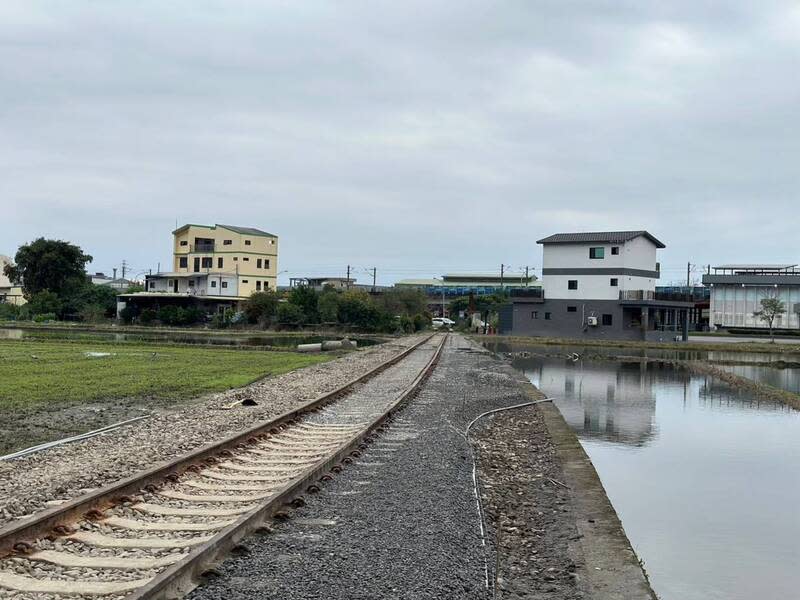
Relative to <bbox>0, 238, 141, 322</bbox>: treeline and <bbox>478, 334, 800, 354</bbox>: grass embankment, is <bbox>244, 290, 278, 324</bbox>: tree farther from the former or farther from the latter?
<bbox>478, 334, 800, 354</bbox>: grass embankment

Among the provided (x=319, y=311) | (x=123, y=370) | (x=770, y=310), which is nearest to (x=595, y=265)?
(x=770, y=310)

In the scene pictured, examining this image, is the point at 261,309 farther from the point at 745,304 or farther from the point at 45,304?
the point at 745,304

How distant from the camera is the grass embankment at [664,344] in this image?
153 feet

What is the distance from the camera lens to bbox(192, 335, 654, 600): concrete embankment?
523cm

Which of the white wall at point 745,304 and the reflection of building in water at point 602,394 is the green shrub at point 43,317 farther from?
the white wall at point 745,304

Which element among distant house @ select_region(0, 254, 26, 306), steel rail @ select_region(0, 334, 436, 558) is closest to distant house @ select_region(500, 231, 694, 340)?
steel rail @ select_region(0, 334, 436, 558)

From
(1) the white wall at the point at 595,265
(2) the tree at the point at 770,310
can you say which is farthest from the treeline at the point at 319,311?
(2) the tree at the point at 770,310

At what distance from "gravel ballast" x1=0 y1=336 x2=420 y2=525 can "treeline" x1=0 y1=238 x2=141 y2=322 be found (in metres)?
Answer: 57.1

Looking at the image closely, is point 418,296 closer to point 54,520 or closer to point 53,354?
point 53,354

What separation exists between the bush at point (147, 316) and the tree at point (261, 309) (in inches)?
303

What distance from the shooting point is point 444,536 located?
6.37 meters

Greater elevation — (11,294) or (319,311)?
(11,294)

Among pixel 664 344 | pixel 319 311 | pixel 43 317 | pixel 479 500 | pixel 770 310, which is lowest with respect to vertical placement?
pixel 479 500

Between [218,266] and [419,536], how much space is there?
74.0m
